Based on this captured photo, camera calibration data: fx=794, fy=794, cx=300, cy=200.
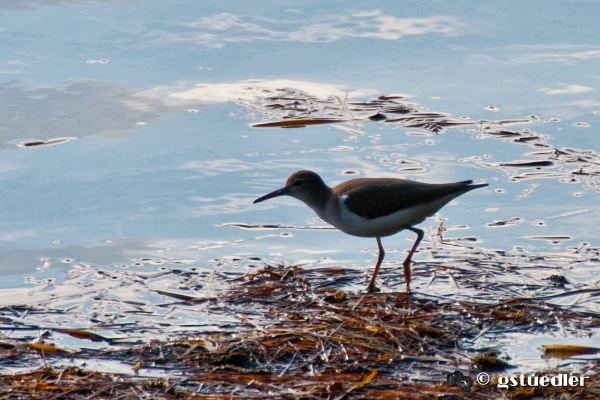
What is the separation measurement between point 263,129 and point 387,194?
300 centimetres

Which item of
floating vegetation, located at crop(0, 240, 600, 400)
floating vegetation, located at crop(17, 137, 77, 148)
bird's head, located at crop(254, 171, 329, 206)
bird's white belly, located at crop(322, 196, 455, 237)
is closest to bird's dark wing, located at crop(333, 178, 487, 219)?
bird's white belly, located at crop(322, 196, 455, 237)

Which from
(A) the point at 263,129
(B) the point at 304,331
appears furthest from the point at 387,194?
(A) the point at 263,129

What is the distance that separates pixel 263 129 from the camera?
940 centimetres

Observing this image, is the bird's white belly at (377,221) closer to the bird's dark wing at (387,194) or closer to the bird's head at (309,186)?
the bird's dark wing at (387,194)

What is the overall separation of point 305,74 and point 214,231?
374 centimetres

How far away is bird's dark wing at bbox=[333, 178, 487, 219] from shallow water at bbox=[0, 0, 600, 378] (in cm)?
53

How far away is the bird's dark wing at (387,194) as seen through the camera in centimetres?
668

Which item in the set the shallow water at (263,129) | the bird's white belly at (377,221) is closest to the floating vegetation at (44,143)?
the shallow water at (263,129)

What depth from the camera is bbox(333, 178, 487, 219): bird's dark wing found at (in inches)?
263

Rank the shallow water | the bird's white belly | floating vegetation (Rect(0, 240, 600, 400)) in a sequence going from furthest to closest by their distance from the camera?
1. the shallow water
2. the bird's white belly
3. floating vegetation (Rect(0, 240, 600, 400))

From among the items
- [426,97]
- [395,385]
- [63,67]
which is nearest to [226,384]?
[395,385]

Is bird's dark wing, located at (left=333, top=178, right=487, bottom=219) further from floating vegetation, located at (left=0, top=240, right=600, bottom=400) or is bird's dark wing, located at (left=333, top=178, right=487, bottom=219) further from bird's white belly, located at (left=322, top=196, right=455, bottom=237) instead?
floating vegetation, located at (left=0, top=240, right=600, bottom=400)

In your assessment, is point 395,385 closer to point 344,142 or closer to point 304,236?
point 304,236

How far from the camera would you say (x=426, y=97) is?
9945 mm
